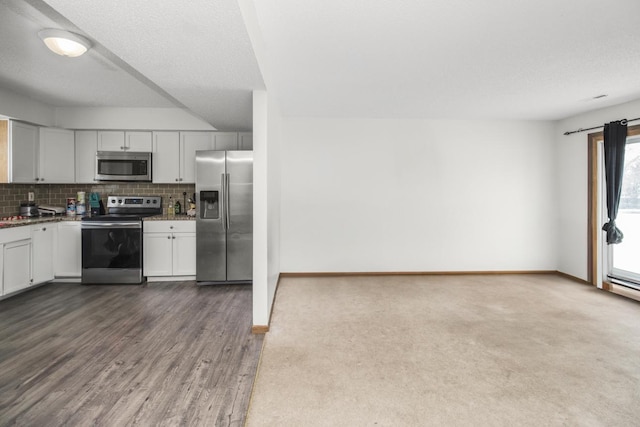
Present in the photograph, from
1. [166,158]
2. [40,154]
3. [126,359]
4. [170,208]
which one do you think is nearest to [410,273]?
[170,208]

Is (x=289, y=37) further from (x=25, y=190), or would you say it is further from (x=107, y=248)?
(x=25, y=190)

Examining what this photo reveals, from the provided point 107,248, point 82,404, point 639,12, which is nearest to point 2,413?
point 82,404

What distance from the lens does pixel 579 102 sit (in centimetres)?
435

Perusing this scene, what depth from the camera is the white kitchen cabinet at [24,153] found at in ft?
14.0

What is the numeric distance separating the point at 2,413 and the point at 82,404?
42 centimetres

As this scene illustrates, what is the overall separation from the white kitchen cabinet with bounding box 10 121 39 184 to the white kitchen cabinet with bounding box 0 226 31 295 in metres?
0.76

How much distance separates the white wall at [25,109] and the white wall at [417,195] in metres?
3.38

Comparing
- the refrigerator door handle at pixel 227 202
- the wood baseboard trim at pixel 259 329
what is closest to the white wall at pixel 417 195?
the refrigerator door handle at pixel 227 202

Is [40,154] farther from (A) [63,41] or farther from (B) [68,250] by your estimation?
(A) [63,41]

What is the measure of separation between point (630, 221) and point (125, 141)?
726cm

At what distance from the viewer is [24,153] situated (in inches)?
175

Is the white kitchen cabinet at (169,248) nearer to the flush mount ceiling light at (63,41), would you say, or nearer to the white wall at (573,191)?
the flush mount ceiling light at (63,41)

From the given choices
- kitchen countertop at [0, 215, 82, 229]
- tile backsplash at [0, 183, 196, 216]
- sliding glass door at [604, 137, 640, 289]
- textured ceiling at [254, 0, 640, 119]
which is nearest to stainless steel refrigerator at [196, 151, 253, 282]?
tile backsplash at [0, 183, 196, 216]

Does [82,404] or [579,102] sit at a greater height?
[579,102]
